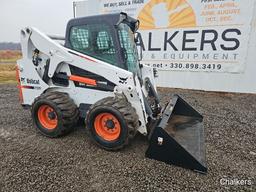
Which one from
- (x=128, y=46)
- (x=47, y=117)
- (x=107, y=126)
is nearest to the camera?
(x=107, y=126)

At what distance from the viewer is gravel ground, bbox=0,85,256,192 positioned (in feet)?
7.42

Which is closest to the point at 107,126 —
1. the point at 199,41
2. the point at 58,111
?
the point at 58,111

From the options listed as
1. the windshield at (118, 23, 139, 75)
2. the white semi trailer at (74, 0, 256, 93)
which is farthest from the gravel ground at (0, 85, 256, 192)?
the white semi trailer at (74, 0, 256, 93)

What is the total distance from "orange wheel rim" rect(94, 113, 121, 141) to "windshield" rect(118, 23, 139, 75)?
102 centimetres

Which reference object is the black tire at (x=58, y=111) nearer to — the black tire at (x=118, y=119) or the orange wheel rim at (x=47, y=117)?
the orange wheel rim at (x=47, y=117)

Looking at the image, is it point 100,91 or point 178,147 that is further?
point 100,91

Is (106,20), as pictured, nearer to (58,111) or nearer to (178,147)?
(58,111)

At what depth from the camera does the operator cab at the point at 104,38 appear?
3061 mm

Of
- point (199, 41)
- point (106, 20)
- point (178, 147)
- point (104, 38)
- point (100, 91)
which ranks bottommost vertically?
point (178, 147)

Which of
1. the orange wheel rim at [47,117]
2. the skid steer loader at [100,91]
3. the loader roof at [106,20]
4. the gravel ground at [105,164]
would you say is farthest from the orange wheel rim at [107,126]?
the loader roof at [106,20]

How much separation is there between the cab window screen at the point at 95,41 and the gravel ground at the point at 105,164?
5.33 ft

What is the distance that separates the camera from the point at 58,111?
10.5ft

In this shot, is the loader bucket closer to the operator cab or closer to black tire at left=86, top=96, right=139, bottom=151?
black tire at left=86, top=96, right=139, bottom=151

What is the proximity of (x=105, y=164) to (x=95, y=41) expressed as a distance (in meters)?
2.12
